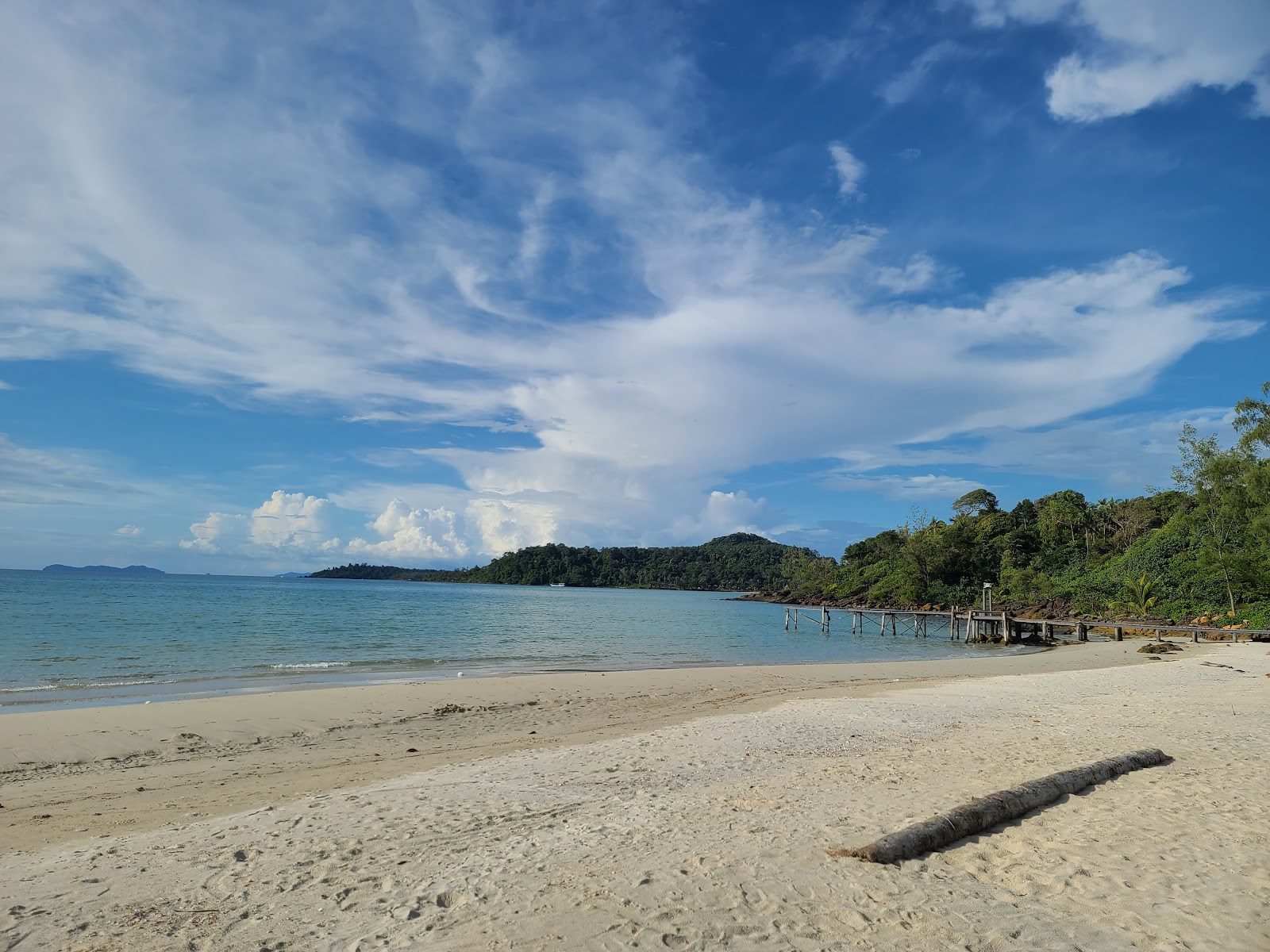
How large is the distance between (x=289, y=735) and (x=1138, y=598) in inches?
1972

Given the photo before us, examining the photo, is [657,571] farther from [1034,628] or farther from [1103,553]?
[1034,628]

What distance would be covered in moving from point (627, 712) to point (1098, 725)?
327 inches

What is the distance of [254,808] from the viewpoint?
725 cm

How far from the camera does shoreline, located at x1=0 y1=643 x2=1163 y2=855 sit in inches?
306

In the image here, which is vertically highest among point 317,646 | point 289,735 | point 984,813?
point 984,813

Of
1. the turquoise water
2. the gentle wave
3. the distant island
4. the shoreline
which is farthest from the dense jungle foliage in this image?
the distant island

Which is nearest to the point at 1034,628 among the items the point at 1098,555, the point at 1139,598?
the point at 1139,598

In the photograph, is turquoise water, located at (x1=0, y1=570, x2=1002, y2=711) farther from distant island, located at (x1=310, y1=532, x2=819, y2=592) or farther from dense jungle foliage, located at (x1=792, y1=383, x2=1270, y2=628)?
distant island, located at (x1=310, y1=532, x2=819, y2=592)

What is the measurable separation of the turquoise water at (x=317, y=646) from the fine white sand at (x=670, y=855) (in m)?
10.2

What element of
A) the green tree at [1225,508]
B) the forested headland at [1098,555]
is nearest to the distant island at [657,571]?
the forested headland at [1098,555]

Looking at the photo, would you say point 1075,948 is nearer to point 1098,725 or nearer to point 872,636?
point 1098,725

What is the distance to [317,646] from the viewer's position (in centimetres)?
2933

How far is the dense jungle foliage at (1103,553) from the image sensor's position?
36969 mm

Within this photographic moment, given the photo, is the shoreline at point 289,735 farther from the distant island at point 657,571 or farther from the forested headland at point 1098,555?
the distant island at point 657,571
